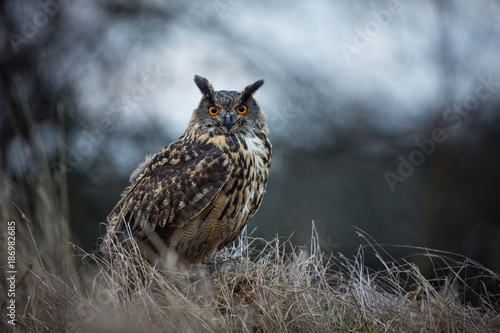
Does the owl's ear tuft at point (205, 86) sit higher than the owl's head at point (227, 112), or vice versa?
the owl's ear tuft at point (205, 86)

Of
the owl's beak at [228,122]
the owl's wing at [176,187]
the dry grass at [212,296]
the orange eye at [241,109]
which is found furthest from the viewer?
the orange eye at [241,109]

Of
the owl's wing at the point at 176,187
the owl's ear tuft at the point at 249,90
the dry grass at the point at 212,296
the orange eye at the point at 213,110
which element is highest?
the owl's ear tuft at the point at 249,90

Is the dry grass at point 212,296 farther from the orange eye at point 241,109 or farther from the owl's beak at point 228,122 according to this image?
the orange eye at point 241,109

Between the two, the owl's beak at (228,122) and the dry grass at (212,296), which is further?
the owl's beak at (228,122)

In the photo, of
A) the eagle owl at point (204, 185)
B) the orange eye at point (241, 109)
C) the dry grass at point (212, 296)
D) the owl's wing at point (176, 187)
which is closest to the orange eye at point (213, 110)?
the eagle owl at point (204, 185)

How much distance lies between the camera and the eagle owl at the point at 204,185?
400cm

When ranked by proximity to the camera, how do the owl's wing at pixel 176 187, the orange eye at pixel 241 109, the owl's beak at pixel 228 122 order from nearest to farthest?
1. the owl's wing at pixel 176 187
2. the owl's beak at pixel 228 122
3. the orange eye at pixel 241 109

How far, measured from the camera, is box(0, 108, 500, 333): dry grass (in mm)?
3227

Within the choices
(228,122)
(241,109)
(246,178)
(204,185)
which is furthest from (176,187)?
(241,109)

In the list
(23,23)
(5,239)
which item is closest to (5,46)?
(23,23)

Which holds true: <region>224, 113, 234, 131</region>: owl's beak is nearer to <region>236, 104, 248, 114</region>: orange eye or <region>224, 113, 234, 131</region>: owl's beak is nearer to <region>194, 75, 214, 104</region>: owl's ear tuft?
<region>236, 104, 248, 114</region>: orange eye

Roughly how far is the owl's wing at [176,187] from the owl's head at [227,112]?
0.21 metres

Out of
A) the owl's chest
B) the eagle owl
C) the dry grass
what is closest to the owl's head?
the eagle owl

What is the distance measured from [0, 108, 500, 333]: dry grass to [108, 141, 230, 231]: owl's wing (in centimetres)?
38
